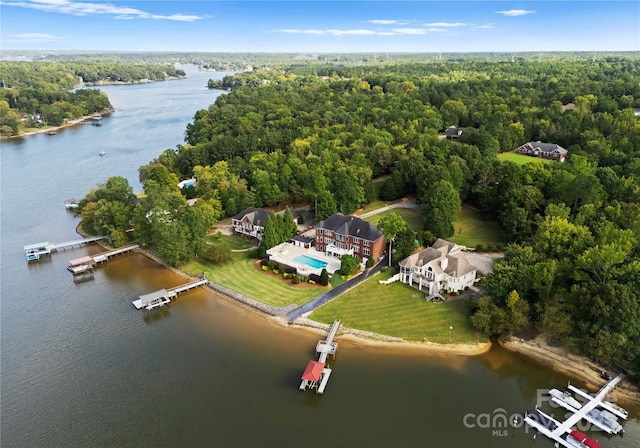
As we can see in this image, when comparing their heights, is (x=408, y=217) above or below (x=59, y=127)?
below

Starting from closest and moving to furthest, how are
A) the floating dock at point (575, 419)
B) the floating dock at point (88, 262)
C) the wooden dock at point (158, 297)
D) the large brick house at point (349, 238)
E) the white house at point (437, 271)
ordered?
the floating dock at point (575, 419) < the white house at point (437, 271) < the wooden dock at point (158, 297) < the large brick house at point (349, 238) < the floating dock at point (88, 262)

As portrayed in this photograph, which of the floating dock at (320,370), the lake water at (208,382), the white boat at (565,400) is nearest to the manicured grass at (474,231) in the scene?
the lake water at (208,382)

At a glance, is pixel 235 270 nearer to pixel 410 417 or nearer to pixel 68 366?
pixel 68 366

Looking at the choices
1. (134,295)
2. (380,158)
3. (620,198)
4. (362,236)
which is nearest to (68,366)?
(134,295)

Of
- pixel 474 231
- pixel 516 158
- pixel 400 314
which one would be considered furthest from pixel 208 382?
pixel 516 158

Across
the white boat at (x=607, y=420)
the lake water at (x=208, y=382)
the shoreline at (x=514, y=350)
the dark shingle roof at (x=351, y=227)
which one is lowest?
the lake water at (x=208, y=382)

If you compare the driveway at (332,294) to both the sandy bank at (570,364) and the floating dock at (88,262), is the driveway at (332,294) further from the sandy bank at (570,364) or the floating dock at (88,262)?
the floating dock at (88,262)

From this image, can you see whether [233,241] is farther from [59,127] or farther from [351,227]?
[59,127]
